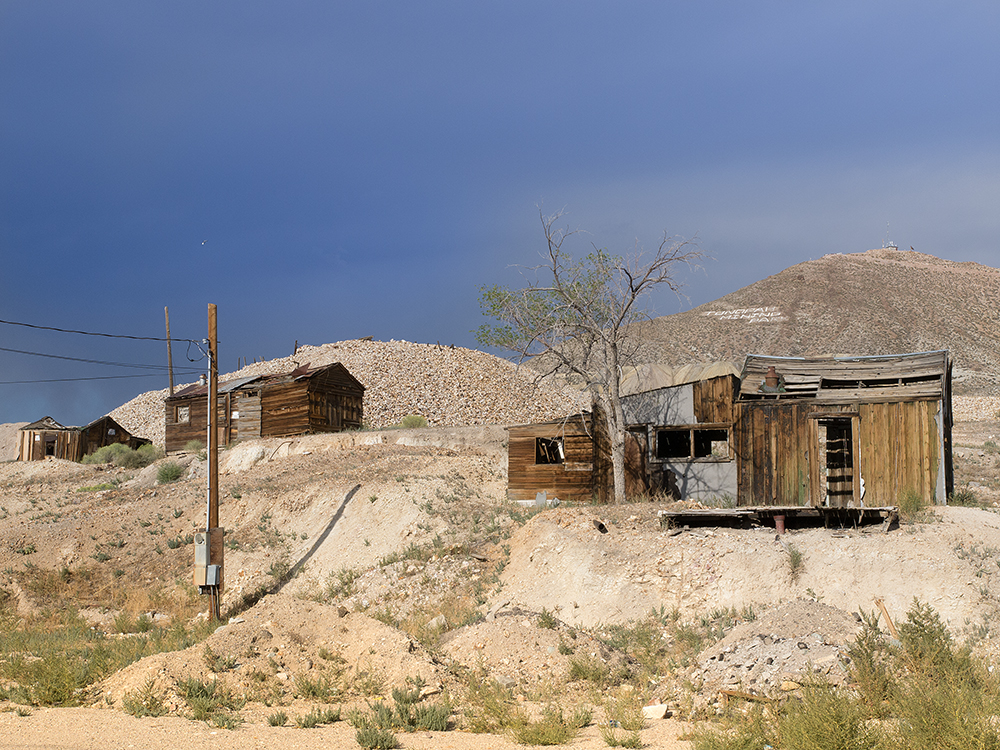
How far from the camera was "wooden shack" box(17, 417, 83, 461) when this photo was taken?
177ft

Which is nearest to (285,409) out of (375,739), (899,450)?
(899,450)

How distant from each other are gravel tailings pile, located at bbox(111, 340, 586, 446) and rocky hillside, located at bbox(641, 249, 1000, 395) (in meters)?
19.9

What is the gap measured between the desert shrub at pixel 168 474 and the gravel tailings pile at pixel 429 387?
1761 cm

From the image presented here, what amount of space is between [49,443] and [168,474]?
2391 cm

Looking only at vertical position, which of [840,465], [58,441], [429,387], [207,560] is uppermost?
[429,387]

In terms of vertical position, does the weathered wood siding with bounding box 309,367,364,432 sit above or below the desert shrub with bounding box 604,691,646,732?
above

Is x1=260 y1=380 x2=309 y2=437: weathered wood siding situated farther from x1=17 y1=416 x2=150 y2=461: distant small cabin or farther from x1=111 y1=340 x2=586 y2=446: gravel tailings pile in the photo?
x1=17 y1=416 x2=150 y2=461: distant small cabin

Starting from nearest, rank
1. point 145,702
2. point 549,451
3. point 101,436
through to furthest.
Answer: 1. point 145,702
2. point 549,451
3. point 101,436

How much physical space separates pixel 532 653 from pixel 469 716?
2.88 meters

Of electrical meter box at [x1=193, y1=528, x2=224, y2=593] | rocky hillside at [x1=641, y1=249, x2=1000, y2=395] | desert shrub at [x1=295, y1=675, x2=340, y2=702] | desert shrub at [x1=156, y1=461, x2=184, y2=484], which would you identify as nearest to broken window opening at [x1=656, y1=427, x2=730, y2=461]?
electrical meter box at [x1=193, y1=528, x2=224, y2=593]

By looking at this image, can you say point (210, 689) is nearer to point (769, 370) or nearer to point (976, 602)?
point (976, 602)

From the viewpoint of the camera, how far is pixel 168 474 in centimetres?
3669

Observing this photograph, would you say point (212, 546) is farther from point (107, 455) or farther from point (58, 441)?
point (58, 441)

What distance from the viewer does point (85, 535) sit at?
2628 centimetres
